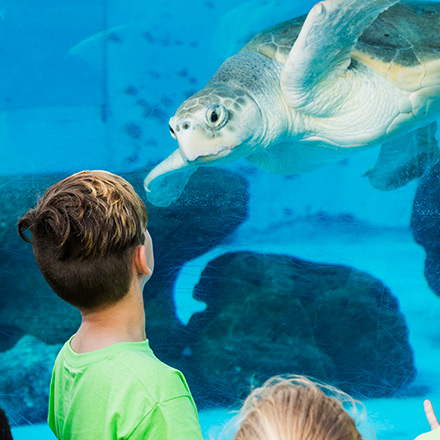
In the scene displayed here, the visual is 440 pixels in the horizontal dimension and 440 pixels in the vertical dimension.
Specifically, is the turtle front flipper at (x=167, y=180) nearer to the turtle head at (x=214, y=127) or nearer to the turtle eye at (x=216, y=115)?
the turtle head at (x=214, y=127)

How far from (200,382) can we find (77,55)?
1.67m

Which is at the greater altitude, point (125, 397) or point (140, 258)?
point (140, 258)

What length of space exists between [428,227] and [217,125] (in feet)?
4.99

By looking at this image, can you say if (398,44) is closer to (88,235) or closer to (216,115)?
(216,115)

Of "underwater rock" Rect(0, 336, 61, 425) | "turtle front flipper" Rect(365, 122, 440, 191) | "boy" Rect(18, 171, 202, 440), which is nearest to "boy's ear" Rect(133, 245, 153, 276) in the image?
"boy" Rect(18, 171, 202, 440)

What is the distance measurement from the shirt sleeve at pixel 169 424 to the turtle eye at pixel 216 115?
1.39 m

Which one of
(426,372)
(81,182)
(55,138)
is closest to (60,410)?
(81,182)

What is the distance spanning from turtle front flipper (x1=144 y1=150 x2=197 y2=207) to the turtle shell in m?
0.67

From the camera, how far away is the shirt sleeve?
0.62 metres

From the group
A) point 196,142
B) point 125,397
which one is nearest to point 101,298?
point 125,397

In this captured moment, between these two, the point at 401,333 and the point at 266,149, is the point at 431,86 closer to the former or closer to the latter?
the point at 266,149

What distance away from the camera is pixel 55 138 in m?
2.48

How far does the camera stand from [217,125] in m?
1.93

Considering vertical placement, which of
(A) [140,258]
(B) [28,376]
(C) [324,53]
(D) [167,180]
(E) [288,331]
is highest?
(C) [324,53]
